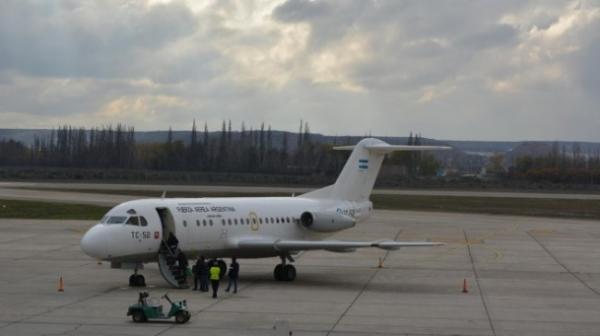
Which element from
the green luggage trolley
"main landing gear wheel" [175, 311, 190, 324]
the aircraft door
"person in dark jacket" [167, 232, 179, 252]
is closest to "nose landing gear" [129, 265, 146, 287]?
"person in dark jacket" [167, 232, 179, 252]

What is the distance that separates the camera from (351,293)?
32.1 m

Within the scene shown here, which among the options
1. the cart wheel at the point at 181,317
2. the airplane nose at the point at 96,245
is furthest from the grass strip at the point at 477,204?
the cart wheel at the point at 181,317

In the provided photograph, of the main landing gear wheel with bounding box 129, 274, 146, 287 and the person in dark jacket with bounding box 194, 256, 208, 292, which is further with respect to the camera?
the main landing gear wheel with bounding box 129, 274, 146, 287

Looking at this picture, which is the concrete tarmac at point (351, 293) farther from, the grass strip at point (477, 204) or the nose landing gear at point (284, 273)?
the grass strip at point (477, 204)

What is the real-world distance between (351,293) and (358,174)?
9.54 meters

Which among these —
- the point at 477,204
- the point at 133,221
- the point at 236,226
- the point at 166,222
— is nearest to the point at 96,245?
the point at 133,221

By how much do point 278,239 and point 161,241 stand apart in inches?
218

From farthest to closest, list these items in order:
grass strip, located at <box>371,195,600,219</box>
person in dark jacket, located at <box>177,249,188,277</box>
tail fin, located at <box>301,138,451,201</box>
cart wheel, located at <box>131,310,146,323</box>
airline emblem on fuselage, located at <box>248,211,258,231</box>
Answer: grass strip, located at <box>371,195,600,219</box>, tail fin, located at <box>301,138,451,201</box>, airline emblem on fuselage, located at <box>248,211,258,231</box>, person in dark jacket, located at <box>177,249,188,277</box>, cart wheel, located at <box>131,310,146,323</box>

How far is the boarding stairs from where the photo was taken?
3231 cm

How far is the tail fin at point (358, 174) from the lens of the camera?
132ft

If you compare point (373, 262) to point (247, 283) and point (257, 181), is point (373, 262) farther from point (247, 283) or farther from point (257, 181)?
point (257, 181)

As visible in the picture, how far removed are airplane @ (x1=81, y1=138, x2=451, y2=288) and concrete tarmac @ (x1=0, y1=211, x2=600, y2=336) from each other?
1215mm

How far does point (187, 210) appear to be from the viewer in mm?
33875

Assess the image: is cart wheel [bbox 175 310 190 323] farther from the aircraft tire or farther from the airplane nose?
the aircraft tire
